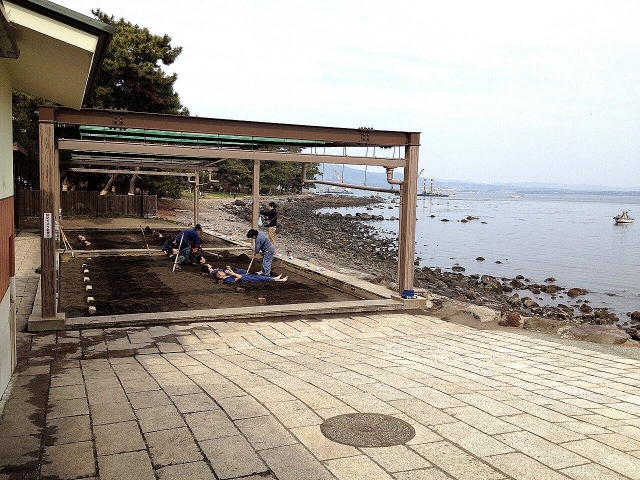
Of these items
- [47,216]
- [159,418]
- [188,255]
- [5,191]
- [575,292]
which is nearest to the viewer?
[159,418]

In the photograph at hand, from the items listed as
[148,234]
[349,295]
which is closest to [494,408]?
[349,295]

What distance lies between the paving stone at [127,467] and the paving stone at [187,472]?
0.07 meters

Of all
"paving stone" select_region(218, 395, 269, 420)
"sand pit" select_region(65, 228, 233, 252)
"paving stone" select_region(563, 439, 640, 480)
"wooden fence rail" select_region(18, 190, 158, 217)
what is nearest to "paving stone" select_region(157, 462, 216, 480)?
"paving stone" select_region(218, 395, 269, 420)

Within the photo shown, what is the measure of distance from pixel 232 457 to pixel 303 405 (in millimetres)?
1131

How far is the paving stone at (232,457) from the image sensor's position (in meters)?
3.59

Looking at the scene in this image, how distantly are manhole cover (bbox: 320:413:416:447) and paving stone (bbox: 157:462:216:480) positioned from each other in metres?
0.98

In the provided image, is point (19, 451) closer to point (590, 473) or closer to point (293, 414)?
point (293, 414)

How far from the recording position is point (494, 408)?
487cm

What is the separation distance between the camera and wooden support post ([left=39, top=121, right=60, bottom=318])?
7.81 meters

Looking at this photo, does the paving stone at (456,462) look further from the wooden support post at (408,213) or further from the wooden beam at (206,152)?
the wooden beam at (206,152)

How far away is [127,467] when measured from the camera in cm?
363

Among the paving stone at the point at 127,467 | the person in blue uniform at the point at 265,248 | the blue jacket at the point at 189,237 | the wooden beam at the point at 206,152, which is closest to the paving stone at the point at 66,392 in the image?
the paving stone at the point at 127,467

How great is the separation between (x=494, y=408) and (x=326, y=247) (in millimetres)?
27113

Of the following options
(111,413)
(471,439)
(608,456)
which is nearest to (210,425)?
(111,413)
